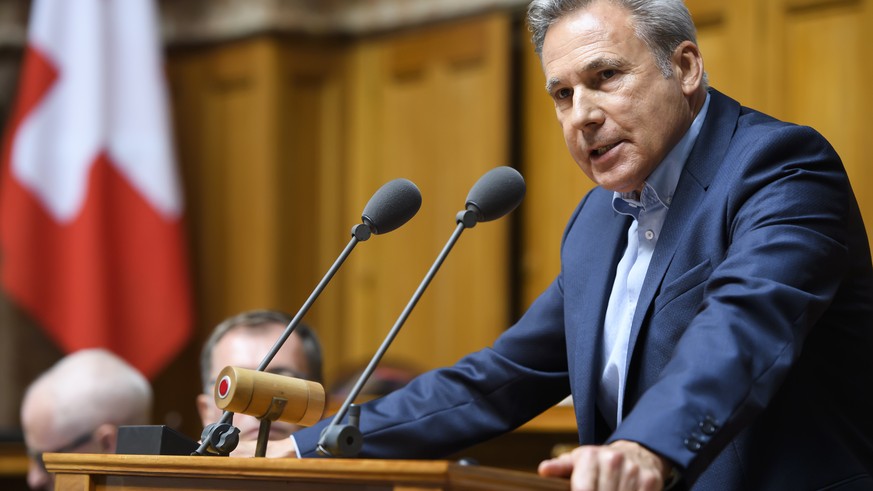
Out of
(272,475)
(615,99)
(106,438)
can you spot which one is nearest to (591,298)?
(615,99)

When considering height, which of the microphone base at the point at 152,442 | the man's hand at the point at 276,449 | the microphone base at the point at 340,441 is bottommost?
the man's hand at the point at 276,449

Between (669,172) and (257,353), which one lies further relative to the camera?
(257,353)

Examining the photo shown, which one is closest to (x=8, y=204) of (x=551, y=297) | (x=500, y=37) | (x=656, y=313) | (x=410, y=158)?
(x=410, y=158)

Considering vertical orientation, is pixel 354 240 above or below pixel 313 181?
above

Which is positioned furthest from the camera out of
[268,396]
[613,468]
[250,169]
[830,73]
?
[250,169]

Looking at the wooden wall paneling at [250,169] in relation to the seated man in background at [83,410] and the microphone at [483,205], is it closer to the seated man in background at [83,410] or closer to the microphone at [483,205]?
the seated man in background at [83,410]

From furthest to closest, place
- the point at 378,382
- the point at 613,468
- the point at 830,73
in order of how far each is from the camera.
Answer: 1. the point at 830,73
2. the point at 378,382
3. the point at 613,468

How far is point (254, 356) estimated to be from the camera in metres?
2.99

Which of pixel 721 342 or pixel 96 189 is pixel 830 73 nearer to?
pixel 96 189

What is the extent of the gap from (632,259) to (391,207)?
1.50ft

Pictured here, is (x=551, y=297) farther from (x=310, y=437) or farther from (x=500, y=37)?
(x=500, y=37)

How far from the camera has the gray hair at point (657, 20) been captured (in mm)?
2141

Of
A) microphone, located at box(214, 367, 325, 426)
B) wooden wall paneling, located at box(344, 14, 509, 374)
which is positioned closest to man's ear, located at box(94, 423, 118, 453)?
microphone, located at box(214, 367, 325, 426)

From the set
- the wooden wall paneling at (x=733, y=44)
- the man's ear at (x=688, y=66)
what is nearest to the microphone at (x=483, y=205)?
the man's ear at (x=688, y=66)
